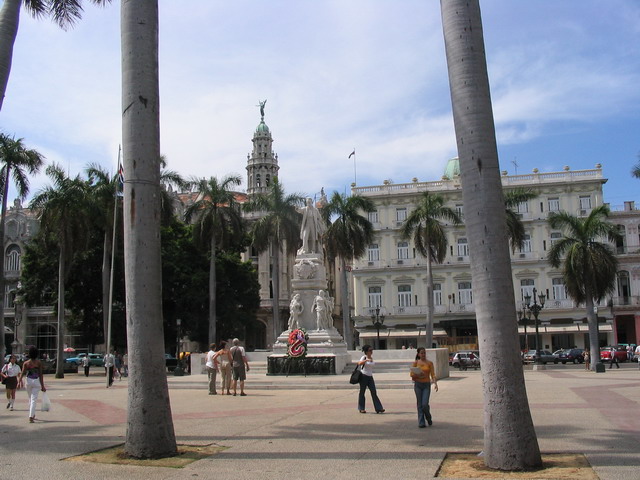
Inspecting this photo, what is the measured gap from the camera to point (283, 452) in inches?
356

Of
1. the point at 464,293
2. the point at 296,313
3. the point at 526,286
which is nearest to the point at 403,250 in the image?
the point at 464,293

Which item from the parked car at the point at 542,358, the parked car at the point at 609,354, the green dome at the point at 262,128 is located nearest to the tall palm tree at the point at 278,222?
the parked car at the point at 542,358

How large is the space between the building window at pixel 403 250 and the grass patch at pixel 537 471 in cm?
5470

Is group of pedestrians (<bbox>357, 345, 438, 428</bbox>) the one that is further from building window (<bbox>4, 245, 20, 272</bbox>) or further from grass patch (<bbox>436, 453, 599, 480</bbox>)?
building window (<bbox>4, 245, 20, 272</bbox>)

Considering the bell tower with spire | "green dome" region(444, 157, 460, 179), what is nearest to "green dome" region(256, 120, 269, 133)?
the bell tower with spire

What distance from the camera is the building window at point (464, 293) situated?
199 ft

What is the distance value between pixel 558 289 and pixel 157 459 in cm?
5594

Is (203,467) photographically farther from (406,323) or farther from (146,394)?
(406,323)

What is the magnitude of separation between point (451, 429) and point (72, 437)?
6.19 metres

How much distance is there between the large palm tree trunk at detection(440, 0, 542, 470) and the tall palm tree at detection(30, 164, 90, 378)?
1281 inches

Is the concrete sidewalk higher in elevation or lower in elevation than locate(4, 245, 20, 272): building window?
lower

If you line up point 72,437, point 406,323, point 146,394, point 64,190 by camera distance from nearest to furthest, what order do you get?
1. point 146,394
2. point 72,437
3. point 64,190
4. point 406,323

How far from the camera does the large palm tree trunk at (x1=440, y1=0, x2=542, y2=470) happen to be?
7.66m

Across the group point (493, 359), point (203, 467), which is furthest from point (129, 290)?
point (493, 359)
